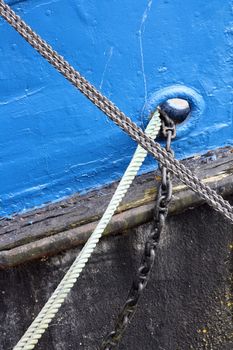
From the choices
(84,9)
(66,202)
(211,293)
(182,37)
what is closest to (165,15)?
(182,37)

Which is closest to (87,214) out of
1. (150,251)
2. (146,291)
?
(150,251)

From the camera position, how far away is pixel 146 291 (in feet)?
6.36

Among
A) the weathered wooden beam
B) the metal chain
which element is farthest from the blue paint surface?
the metal chain

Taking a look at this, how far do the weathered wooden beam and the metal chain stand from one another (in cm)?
4

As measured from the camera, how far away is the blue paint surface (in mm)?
1671

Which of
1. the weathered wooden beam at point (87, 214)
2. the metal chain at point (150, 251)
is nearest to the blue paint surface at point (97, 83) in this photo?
the weathered wooden beam at point (87, 214)

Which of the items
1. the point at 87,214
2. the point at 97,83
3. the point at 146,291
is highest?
the point at 97,83

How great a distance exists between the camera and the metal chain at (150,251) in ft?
5.72

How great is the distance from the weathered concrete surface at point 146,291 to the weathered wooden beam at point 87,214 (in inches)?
2.9

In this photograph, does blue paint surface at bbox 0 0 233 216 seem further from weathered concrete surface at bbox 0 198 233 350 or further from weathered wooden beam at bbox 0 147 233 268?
weathered concrete surface at bbox 0 198 233 350

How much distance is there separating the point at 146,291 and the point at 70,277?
15.0 inches

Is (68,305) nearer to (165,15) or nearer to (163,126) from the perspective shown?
(163,126)

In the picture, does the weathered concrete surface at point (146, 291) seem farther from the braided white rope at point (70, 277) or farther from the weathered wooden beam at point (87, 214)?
the braided white rope at point (70, 277)

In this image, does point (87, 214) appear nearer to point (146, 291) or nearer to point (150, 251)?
point (150, 251)
